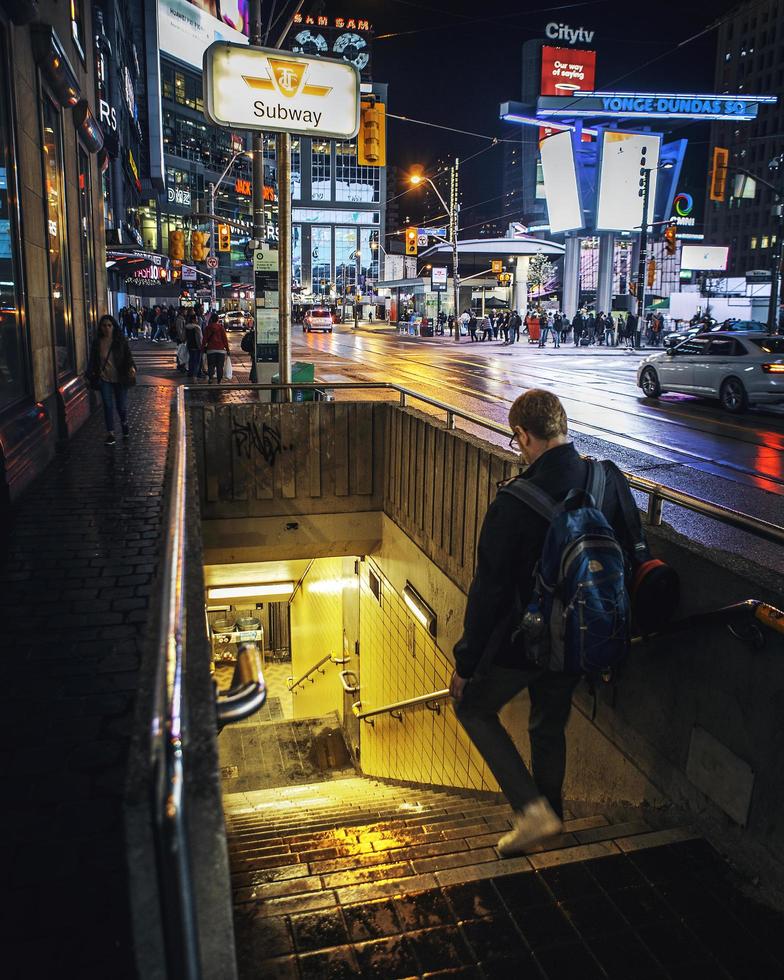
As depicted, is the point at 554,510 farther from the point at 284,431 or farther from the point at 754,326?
the point at 754,326

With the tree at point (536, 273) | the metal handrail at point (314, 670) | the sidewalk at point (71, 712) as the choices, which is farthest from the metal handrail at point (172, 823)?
the tree at point (536, 273)

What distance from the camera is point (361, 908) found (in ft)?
10.4

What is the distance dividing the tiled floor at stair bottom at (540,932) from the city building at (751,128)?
13264cm

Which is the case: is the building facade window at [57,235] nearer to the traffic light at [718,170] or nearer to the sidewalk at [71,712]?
the sidewalk at [71,712]

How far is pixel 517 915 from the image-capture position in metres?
3.11

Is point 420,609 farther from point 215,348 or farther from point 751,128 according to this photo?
point 751,128

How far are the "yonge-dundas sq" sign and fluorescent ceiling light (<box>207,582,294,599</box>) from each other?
1222 cm

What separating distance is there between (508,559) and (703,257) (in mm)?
71867

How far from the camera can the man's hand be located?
3.63 meters

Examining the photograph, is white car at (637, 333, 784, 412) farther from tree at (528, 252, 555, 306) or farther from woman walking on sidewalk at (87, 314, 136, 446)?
tree at (528, 252, 555, 306)

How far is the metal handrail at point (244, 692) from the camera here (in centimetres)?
180

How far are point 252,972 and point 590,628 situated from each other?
5.84 ft

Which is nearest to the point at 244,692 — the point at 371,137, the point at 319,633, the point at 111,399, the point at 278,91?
the point at 278,91

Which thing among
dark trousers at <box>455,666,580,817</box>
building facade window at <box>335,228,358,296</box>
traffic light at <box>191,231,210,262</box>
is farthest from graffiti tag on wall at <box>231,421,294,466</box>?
building facade window at <box>335,228,358,296</box>
